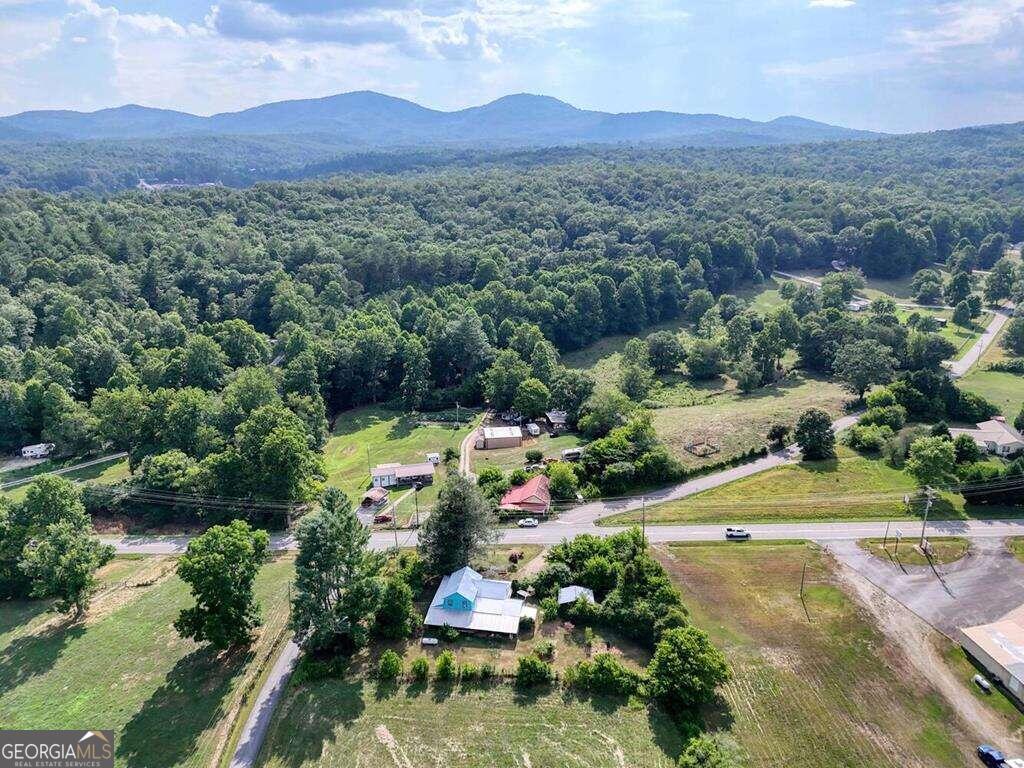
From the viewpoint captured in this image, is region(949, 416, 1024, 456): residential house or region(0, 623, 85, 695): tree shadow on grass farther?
region(949, 416, 1024, 456): residential house

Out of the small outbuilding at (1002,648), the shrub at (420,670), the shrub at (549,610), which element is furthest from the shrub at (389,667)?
the small outbuilding at (1002,648)

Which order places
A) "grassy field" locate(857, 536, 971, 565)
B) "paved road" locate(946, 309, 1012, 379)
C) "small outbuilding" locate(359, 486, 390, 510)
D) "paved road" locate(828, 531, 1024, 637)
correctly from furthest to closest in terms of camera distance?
"paved road" locate(946, 309, 1012, 379) → "small outbuilding" locate(359, 486, 390, 510) → "grassy field" locate(857, 536, 971, 565) → "paved road" locate(828, 531, 1024, 637)

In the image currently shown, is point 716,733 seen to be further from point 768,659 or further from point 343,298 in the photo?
point 343,298

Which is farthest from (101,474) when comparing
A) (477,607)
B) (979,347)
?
(979,347)

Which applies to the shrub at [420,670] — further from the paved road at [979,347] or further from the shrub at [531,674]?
the paved road at [979,347]

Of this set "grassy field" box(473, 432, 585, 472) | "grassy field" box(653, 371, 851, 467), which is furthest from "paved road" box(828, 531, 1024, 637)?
"grassy field" box(473, 432, 585, 472)

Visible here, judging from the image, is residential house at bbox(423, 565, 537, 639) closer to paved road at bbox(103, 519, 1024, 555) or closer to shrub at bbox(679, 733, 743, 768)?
paved road at bbox(103, 519, 1024, 555)

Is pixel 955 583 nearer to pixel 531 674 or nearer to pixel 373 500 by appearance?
pixel 531 674
